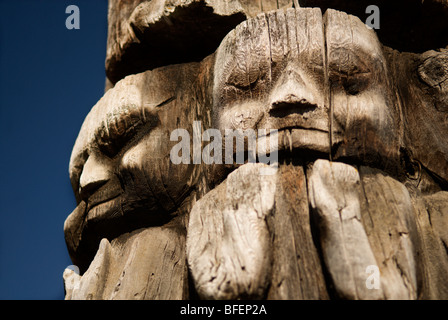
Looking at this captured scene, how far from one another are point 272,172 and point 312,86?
0.37 m

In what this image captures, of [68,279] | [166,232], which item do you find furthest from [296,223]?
[68,279]

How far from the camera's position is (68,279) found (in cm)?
234

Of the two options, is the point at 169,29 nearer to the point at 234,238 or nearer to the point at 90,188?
the point at 90,188

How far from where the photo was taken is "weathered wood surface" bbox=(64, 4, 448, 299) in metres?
1.79

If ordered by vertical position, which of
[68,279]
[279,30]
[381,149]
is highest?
[279,30]

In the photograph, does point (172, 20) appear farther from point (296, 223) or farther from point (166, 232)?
point (296, 223)

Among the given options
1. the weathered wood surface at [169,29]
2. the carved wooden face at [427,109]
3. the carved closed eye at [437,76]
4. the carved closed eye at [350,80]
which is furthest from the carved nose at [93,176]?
the carved closed eye at [437,76]

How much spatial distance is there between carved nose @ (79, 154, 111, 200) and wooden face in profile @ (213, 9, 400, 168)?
2.02ft

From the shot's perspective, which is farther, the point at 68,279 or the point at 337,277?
the point at 68,279

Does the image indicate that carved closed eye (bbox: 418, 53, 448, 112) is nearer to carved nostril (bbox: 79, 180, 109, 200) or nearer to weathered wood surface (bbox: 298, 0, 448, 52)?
weathered wood surface (bbox: 298, 0, 448, 52)

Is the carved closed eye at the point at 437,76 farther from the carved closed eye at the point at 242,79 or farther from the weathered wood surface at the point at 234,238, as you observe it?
the weathered wood surface at the point at 234,238

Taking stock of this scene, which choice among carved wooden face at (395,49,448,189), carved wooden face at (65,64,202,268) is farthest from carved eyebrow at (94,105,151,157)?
carved wooden face at (395,49,448,189)
